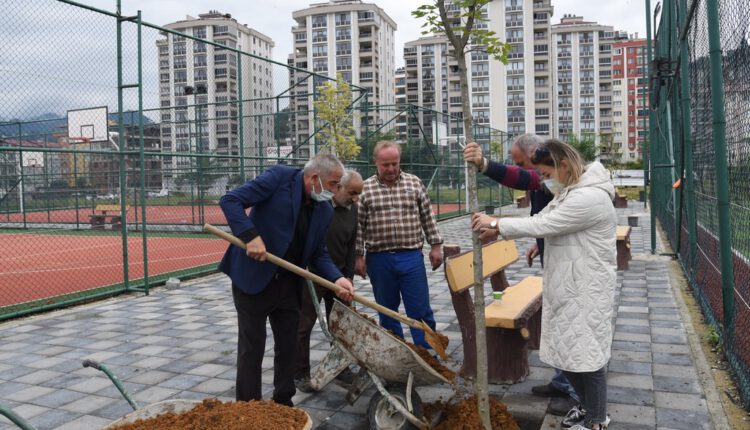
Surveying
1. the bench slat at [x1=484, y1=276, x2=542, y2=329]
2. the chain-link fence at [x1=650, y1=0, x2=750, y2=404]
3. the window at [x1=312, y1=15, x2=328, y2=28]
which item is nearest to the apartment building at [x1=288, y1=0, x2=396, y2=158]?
the window at [x1=312, y1=15, x2=328, y2=28]

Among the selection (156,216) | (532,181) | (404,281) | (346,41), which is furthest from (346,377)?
(346,41)

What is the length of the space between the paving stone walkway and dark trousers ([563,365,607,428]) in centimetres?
28

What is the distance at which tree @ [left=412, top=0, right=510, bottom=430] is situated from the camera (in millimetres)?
3248

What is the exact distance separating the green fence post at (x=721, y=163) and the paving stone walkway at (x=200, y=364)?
1.86 feet

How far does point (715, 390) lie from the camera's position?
14.3 feet

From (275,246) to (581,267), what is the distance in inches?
67.7

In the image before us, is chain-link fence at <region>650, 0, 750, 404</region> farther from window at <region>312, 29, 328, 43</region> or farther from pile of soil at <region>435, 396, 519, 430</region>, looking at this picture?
window at <region>312, 29, 328, 43</region>

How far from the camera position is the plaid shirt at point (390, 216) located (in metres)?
5.13

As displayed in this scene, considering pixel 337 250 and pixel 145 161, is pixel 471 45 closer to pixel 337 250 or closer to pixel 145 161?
pixel 337 250

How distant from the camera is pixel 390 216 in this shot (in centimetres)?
514

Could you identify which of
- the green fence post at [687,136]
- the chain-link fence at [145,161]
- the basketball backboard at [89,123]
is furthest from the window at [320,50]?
the green fence post at [687,136]

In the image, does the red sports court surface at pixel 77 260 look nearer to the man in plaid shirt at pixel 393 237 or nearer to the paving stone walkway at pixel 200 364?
the paving stone walkway at pixel 200 364

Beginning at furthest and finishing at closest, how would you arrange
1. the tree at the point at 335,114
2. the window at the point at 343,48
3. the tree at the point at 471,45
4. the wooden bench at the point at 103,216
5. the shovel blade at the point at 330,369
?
1. the window at the point at 343,48
2. the tree at the point at 335,114
3. the wooden bench at the point at 103,216
4. the shovel blade at the point at 330,369
5. the tree at the point at 471,45

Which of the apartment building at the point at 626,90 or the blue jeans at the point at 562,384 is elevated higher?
the apartment building at the point at 626,90
